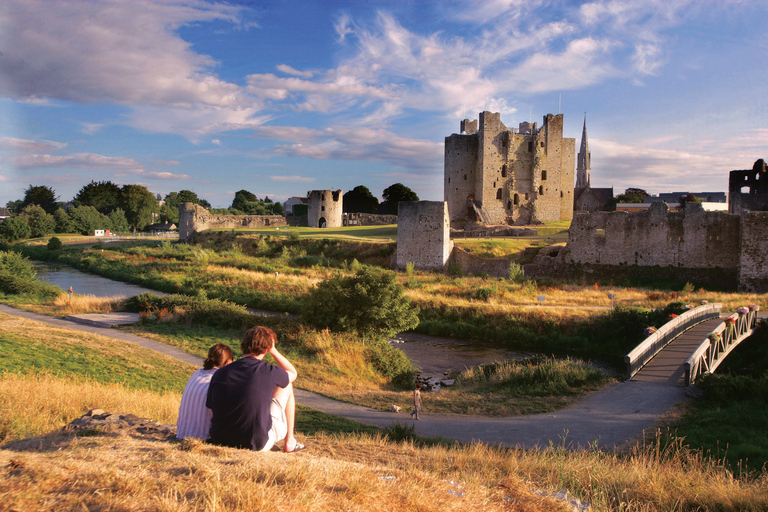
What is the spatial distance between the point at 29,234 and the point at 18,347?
6388 centimetres

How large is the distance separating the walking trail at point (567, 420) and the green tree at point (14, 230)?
66292 mm

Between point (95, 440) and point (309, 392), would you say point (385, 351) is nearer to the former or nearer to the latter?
point (309, 392)

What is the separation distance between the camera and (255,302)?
86.5ft

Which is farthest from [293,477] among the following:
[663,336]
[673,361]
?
[663,336]

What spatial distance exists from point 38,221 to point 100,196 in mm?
16785

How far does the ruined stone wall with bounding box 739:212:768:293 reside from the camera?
25.2 meters

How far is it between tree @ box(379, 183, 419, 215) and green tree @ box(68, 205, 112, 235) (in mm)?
42586

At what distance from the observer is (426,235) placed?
109ft

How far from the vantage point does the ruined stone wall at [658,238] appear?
27.3m

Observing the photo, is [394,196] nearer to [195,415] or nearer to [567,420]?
[567,420]

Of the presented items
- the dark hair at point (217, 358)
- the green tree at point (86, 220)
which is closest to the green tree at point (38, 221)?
the green tree at point (86, 220)

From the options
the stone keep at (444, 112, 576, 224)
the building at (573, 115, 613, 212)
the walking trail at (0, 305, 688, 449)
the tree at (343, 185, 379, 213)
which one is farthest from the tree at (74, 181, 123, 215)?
the walking trail at (0, 305, 688, 449)

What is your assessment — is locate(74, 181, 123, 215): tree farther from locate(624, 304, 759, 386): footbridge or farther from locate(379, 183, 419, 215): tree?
locate(624, 304, 759, 386): footbridge


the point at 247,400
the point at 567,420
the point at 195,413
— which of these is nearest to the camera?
the point at 247,400
